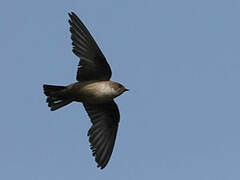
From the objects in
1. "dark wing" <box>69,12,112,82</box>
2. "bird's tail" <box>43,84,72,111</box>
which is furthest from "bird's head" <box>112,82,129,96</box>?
"bird's tail" <box>43,84,72,111</box>

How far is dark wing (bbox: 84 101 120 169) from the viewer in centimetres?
1387

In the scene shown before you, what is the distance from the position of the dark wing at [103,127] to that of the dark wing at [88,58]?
1.11 metres

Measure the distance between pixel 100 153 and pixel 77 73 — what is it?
183 cm

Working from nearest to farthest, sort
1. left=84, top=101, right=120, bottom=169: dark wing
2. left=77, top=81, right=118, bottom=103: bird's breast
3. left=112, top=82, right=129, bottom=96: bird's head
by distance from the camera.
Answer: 1. left=77, top=81, right=118, bottom=103: bird's breast
2. left=112, top=82, right=129, bottom=96: bird's head
3. left=84, top=101, right=120, bottom=169: dark wing

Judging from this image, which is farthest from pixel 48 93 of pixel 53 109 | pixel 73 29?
pixel 73 29

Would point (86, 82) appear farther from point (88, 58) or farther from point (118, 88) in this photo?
point (118, 88)

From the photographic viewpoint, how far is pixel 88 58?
42.8 ft

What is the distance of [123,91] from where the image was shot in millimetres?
13000

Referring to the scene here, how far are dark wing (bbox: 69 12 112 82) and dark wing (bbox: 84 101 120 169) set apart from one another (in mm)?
1109

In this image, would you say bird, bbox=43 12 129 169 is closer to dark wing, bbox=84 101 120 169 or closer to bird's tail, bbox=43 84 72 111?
bird's tail, bbox=43 84 72 111

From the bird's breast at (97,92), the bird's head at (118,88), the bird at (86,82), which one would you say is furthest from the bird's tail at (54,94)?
the bird's head at (118,88)

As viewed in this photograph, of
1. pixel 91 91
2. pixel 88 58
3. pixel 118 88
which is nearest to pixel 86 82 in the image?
pixel 91 91

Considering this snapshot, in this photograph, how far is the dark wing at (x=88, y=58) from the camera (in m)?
12.9

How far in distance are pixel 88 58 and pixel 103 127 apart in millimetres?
1798
